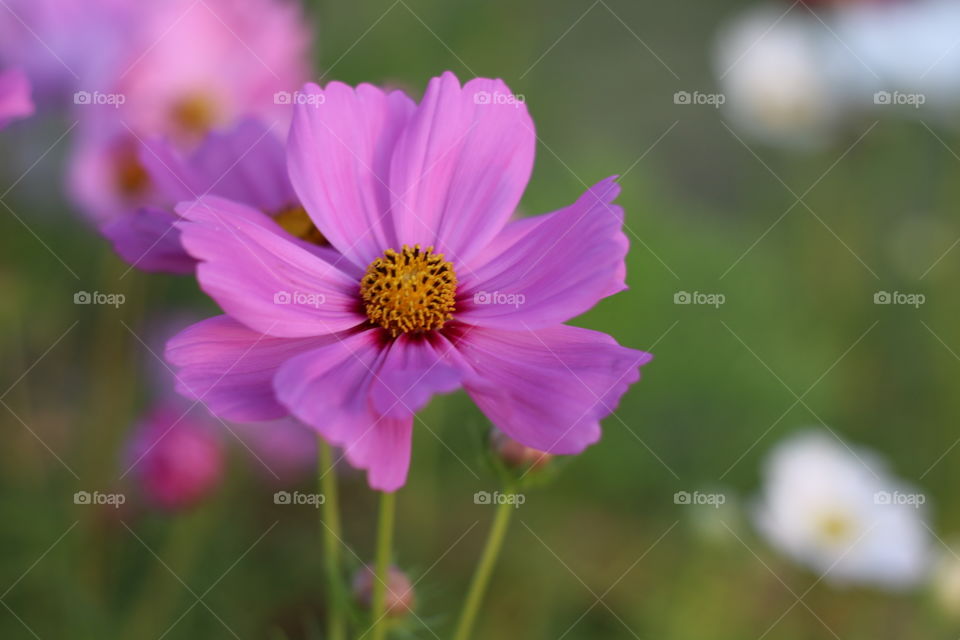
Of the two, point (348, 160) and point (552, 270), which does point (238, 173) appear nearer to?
point (348, 160)

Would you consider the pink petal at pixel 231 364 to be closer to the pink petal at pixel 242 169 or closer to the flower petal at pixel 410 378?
the flower petal at pixel 410 378

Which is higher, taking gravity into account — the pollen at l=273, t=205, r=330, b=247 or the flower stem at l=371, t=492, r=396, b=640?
the pollen at l=273, t=205, r=330, b=247

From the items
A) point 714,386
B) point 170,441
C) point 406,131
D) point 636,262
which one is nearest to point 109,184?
point 170,441

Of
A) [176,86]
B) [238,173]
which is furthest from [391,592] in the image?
[176,86]

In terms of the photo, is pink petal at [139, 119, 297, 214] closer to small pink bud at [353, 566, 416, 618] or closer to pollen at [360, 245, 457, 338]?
pollen at [360, 245, 457, 338]

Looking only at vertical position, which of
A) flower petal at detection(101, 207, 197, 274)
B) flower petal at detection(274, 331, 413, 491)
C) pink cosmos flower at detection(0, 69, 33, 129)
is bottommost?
flower petal at detection(274, 331, 413, 491)

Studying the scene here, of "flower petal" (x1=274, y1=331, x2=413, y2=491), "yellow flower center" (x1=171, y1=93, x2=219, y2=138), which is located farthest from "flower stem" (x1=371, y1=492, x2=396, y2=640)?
"yellow flower center" (x1=171, y1=93, x2=219, y2=138)

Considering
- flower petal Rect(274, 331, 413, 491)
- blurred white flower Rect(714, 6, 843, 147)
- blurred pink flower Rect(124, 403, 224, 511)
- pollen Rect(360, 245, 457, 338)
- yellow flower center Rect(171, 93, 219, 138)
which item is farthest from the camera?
blurred white flower Rect(714, 6, 843, 147)
